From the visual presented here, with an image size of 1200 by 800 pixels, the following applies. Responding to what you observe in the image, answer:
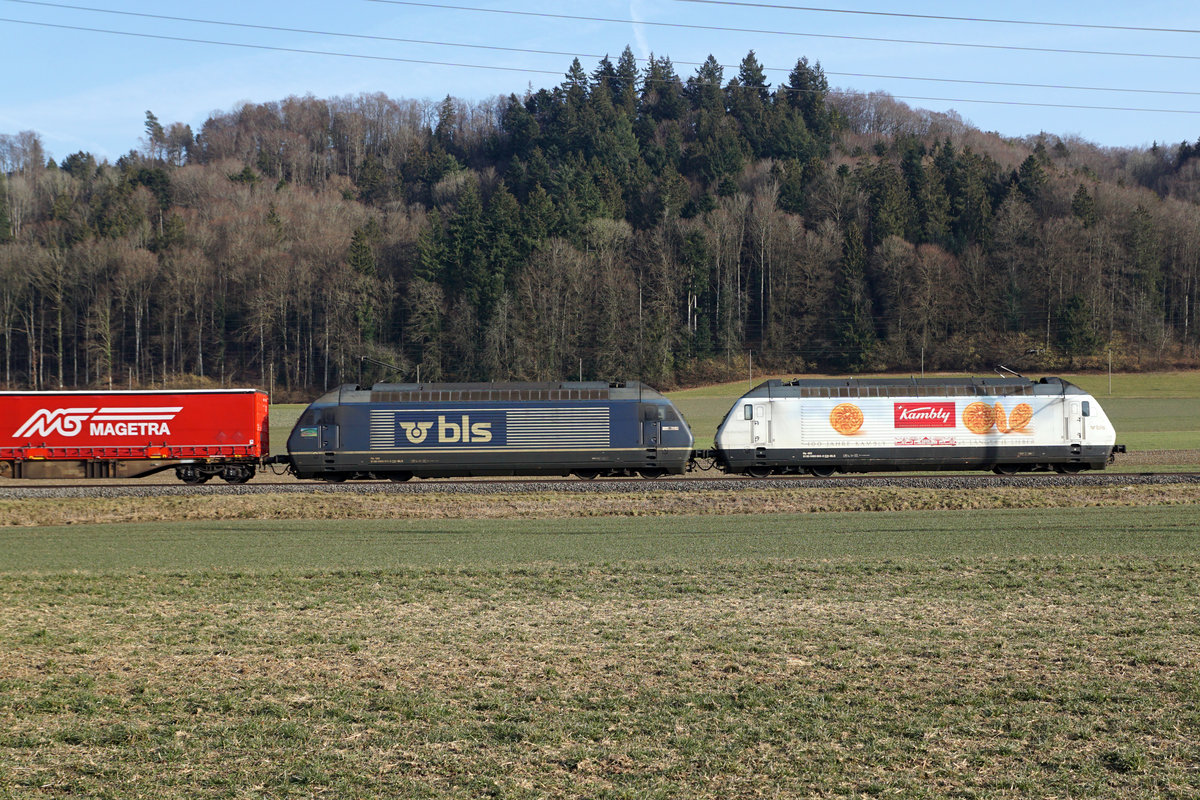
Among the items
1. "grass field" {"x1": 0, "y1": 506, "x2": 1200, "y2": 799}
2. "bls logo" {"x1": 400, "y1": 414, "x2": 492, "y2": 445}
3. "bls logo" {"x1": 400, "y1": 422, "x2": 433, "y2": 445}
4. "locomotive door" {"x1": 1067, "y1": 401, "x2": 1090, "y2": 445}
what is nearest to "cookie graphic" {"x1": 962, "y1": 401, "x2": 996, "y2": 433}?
"locomotive door" {"x1": 1067, "y1": 401, "x2": 1090, "y2": 445}

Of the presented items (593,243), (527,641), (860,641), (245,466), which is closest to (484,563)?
(527,641)

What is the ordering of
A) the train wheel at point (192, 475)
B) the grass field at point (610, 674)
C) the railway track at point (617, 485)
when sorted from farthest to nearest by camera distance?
the train wheel at point (192, 475), the railway track at point (617, 485), the grass field at point (610, 674)

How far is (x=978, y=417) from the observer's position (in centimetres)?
3912

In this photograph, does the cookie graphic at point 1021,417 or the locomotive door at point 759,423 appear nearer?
the locomotive door at point 759,423

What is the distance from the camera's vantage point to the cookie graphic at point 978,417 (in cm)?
3909

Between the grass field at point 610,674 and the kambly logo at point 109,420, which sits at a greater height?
the kambly logo at point 109,420

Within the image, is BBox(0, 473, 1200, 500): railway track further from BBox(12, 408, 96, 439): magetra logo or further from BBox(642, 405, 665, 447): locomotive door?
BBox(12, 408, 96, 439): magetra logo

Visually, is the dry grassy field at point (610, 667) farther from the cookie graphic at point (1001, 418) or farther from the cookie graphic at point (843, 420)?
the cookie graphic at point (1001, 418)

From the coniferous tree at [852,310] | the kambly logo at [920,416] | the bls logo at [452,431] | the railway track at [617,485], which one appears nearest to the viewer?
the railway track at [617,485]

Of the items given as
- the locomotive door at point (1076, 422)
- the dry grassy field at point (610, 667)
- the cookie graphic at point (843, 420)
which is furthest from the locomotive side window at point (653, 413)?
the locomotive door at point (1076, 422)

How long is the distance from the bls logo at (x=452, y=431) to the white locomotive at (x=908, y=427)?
31.7ft

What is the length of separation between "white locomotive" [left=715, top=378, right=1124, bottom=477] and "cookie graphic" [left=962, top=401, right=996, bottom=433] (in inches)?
1.6

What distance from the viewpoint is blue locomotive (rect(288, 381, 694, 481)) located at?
38.0 m

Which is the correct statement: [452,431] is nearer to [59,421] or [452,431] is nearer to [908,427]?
[59,421]
